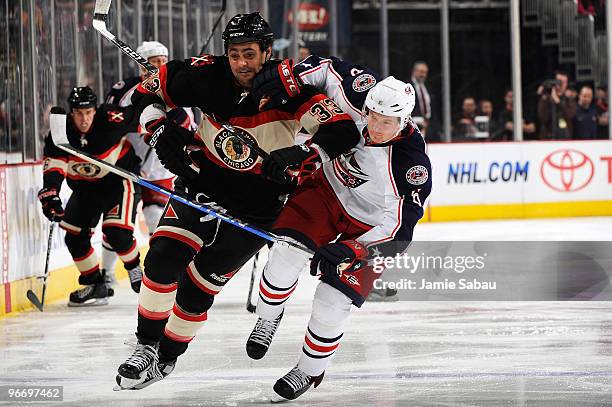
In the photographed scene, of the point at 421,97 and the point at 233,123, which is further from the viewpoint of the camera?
the point at 421,97

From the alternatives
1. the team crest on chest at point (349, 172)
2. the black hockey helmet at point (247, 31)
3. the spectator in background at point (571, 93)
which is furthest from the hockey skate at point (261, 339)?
the spectator in background at point (571, 93)

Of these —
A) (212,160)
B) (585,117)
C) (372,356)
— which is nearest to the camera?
(212,160)

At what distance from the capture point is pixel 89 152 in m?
6.34

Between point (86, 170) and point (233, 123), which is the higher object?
point (233, 123)

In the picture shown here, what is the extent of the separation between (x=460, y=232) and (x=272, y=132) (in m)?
6.10

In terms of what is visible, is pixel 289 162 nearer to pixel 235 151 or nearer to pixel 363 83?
pixel 235 151

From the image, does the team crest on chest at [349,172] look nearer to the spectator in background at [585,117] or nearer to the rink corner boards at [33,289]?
the rink corner boards at [33,289]

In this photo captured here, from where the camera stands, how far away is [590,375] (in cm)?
412

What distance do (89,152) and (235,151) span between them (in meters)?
2.65

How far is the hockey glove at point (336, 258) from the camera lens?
3.67m

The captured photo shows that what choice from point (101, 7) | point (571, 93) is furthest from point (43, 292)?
point (571, 93)

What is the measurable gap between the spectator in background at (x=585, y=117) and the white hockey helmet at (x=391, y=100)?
26.4ft

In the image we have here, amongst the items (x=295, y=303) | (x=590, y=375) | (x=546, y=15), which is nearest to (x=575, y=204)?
(x=546, y=15)

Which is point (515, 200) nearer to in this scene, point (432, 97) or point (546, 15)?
point (432, 97)
